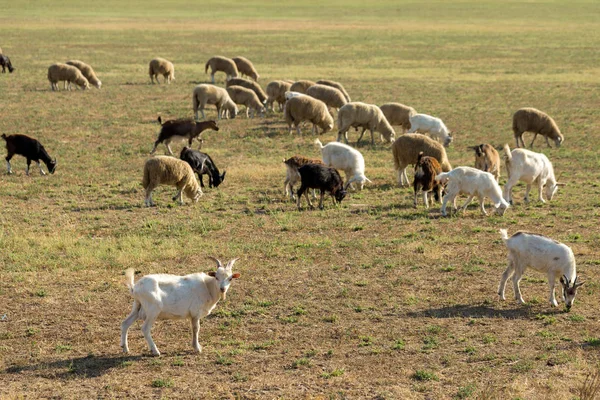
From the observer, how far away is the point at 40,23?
76875mm

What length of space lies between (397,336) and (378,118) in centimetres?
1483

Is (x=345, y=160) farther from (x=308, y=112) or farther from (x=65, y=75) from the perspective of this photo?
(x=65, y=75)

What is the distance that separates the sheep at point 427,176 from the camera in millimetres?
16953

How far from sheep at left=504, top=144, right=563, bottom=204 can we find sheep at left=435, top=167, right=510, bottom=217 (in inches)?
38.2

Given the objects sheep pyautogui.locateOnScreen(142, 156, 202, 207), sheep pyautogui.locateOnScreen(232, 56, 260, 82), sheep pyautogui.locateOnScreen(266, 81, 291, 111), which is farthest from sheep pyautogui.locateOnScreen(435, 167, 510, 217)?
sheep pyautogui.locateOnScreen(232, 56, 260, 82)

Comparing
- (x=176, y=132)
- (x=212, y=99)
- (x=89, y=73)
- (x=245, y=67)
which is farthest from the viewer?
(x=245, y=67)

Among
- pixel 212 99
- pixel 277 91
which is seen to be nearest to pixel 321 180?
pixel 212 99

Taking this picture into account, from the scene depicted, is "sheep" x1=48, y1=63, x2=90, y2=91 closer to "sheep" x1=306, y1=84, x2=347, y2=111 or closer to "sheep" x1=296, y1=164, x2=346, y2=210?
"sheep" x1=306, y1=84, x2=347, y2=111

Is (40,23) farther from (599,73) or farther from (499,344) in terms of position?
(499,344)

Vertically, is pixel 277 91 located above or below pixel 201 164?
above

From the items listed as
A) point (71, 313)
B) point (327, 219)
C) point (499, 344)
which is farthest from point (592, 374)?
point (327, 219)

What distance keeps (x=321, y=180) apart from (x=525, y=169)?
14.5 feet

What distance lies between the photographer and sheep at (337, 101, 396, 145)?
80.2 feet

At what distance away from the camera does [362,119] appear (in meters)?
24.5
